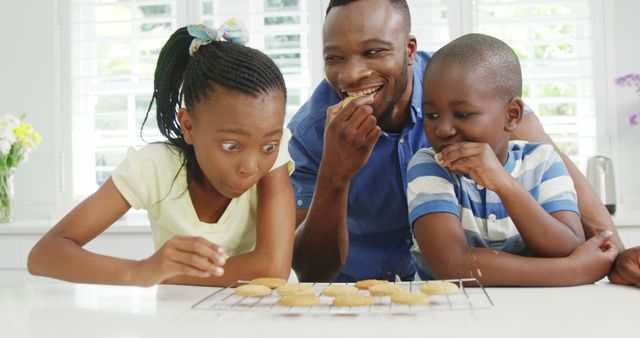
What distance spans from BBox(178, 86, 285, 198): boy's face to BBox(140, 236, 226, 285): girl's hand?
0.70 ft

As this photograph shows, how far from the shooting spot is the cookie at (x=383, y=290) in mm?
1055

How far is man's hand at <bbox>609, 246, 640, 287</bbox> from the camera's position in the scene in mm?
1247

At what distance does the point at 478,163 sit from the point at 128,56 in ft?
8.67

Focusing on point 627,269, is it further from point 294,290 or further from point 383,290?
point 294,290

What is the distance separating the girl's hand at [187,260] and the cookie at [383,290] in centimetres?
22

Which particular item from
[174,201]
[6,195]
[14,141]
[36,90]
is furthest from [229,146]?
[36,90]

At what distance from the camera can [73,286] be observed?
4.21 feet

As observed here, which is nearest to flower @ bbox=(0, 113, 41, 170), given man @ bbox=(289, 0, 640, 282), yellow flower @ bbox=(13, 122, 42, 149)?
yellow flower @ bbox=(13, 122, 42, 149)

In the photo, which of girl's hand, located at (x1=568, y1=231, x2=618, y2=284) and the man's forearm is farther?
the man's forearm

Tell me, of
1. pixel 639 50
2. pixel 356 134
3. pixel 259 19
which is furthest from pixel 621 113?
pixel 356 134

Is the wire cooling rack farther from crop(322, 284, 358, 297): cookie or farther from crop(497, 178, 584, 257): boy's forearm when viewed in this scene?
crop(497, 178, 584, 257): boy's forearm

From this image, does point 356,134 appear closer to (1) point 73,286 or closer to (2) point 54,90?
(1) point 73,286

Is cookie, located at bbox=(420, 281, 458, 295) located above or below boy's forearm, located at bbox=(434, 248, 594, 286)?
above

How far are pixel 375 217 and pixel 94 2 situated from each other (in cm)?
242
